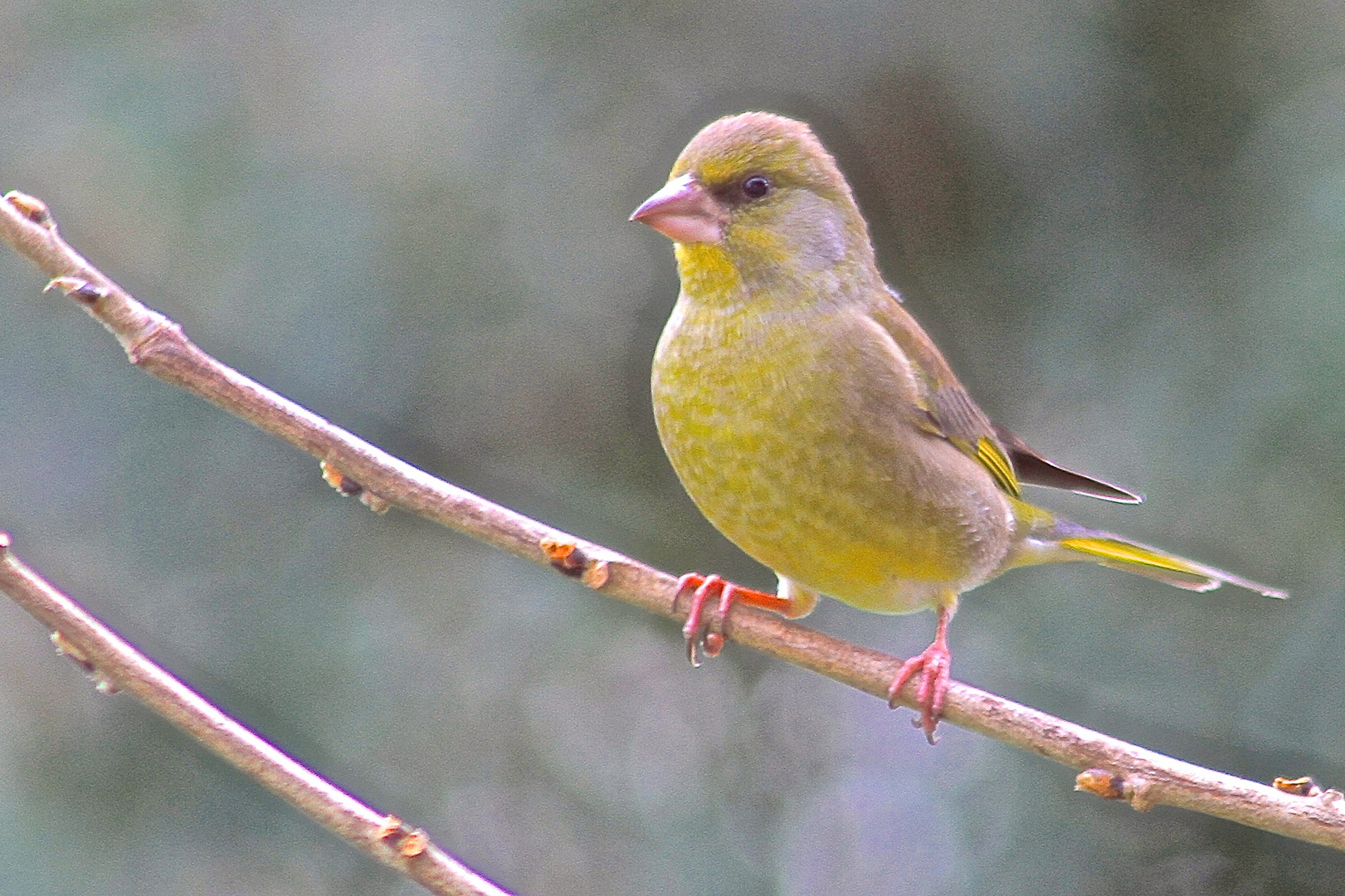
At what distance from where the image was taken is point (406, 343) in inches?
92.8

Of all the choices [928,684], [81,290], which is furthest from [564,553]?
[81,290]

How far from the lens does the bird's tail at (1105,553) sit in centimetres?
212

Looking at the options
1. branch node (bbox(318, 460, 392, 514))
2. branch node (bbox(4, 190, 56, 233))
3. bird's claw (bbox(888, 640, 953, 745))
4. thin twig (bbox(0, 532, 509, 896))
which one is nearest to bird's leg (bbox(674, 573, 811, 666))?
bird's claw (bbox(888, 640, 953, 745))

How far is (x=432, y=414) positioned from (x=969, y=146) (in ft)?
3.21

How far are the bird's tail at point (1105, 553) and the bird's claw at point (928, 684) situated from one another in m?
0.45

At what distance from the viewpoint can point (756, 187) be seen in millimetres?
1908

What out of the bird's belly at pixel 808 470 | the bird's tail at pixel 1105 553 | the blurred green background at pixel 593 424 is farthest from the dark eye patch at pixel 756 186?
the bird's tail at pixel 1105 553

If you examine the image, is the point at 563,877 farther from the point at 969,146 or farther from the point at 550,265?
the point at 969,146

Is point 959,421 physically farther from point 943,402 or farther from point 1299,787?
point 1299,787

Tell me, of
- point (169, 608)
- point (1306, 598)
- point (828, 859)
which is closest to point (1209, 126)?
point (1306, 598)

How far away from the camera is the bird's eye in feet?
6.23

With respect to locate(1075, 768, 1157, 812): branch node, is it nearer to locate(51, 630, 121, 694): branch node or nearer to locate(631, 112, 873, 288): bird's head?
locate(631, 112, 873, 288): bird's head

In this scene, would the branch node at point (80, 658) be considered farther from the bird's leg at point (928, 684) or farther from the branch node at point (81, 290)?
the bird's leg at point (928, 684)

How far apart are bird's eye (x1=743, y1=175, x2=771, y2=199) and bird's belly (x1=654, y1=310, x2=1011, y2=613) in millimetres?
203
